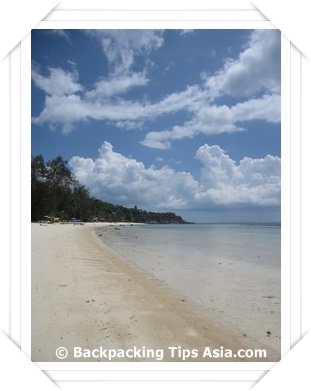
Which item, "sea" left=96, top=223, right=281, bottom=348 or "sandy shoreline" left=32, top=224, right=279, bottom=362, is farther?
"sea" left=96, top=223, right=281, bottom=348

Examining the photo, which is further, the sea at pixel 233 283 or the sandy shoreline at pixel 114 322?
the sea at pixel 233 283

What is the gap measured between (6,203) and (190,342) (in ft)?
5.45

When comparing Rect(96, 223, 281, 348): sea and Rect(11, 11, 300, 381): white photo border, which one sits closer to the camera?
Rect(11, 11, 300, 381): white photo border

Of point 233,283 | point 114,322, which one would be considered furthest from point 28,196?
point 233,283

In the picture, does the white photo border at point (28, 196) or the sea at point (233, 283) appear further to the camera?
the sea at point (233, 283)

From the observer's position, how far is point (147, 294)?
336 cm

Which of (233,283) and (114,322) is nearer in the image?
(114,322)

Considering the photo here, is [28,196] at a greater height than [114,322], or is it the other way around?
[28,196]

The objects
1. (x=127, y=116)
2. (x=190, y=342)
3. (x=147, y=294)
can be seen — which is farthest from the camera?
(x=147, y=294)

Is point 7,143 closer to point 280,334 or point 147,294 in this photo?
point 147,294

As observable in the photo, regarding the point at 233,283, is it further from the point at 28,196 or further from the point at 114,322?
the point at 28,196

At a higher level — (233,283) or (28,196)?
(28,196)
